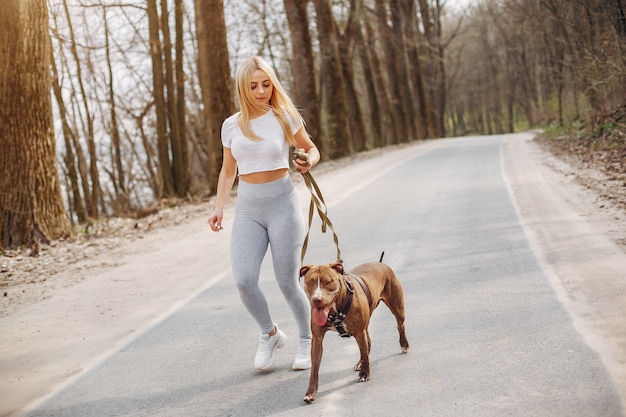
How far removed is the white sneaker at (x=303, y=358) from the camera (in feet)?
15.8

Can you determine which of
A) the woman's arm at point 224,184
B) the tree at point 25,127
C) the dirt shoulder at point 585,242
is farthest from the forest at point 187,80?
the woman's arm at point 224,184

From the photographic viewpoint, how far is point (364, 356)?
4.36 m

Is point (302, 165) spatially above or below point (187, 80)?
below

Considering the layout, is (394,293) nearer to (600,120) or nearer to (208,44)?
(208,44)

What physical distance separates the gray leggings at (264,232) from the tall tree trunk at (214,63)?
13.1 metres

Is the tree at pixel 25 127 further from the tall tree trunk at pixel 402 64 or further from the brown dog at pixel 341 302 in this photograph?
the tall tree trunk at pixel 402 64

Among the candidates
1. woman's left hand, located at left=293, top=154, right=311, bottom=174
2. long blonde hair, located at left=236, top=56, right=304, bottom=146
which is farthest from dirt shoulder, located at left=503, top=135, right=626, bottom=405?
long blonde hair, located at left=236, top=56, right=304, bottom=146

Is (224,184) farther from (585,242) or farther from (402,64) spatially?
(402,64)

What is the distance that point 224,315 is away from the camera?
641cm

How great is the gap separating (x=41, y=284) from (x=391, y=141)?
34504 mm

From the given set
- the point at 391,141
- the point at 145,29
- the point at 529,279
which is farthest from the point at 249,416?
the point at 391,141

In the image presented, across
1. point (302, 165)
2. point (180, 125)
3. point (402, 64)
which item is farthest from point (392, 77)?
point (302, 165)

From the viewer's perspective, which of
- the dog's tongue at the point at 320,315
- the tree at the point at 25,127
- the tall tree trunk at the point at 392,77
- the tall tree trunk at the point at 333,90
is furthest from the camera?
the tall tree trunk at the point at 392,77

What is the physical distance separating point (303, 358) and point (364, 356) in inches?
25.3
